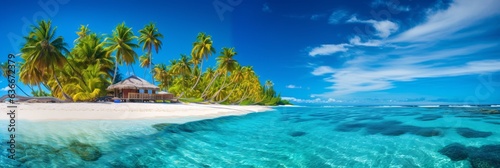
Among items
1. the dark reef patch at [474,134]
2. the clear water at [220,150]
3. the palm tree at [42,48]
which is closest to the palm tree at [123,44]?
the palm tree at [42,48]

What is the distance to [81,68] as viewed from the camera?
29344 mm

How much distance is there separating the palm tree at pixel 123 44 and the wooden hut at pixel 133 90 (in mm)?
2388

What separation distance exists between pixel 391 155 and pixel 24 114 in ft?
53.7

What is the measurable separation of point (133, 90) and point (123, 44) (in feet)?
16.6

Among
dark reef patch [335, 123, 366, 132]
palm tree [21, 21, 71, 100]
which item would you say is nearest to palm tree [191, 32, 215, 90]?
palm tree [21, 21, 71, 100]

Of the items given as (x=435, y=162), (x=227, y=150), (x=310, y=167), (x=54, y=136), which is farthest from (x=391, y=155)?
(x=54, y=136)

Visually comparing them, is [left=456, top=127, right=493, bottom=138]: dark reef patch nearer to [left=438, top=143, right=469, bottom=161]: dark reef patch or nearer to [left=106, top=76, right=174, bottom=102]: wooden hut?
[left=438, top=143, right=469, bottom=161]: dark reef patch

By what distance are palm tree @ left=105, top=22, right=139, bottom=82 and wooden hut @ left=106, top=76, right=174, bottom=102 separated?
2.39 metres

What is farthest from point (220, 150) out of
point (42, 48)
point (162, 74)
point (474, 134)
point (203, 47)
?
point (162, 74)

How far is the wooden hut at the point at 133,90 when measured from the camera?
2744 cm

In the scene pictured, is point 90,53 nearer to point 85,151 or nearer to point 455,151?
point 85,151

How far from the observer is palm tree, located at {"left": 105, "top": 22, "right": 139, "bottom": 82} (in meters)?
29.6

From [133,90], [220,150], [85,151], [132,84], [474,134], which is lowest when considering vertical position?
[474,134]

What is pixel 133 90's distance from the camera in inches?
1133
